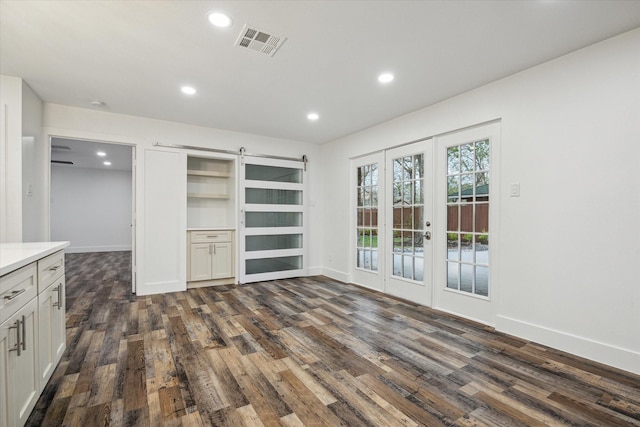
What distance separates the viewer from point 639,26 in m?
2.18

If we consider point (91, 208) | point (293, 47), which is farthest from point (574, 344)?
point (91, 208)

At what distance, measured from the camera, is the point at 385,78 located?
3.04 meters

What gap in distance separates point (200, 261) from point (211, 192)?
1274 mm

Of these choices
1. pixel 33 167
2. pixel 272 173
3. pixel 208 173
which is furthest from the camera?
pixel 272 173

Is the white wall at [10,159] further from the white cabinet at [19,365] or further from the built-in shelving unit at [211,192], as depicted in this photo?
the built-in shelving unit at [211,192]

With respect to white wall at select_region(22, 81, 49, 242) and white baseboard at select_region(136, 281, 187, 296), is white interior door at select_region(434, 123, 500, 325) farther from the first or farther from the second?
white wall at select_region(22, 81, 49, 242)

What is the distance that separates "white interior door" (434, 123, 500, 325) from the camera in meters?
3.14

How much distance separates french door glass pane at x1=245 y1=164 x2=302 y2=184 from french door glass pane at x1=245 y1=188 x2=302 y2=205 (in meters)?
0.20

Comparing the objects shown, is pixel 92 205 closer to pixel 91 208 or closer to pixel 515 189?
pixel 91 208

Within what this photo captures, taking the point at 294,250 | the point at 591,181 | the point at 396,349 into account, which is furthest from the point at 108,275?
the point at 591,181

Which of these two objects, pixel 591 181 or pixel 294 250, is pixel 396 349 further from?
pixel 294 250

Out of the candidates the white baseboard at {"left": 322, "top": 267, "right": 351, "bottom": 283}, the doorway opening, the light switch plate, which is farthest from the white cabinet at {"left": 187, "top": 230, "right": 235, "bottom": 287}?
the doorway opening

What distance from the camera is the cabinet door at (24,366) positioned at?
1413 millimetres

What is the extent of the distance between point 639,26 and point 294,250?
4844mm
